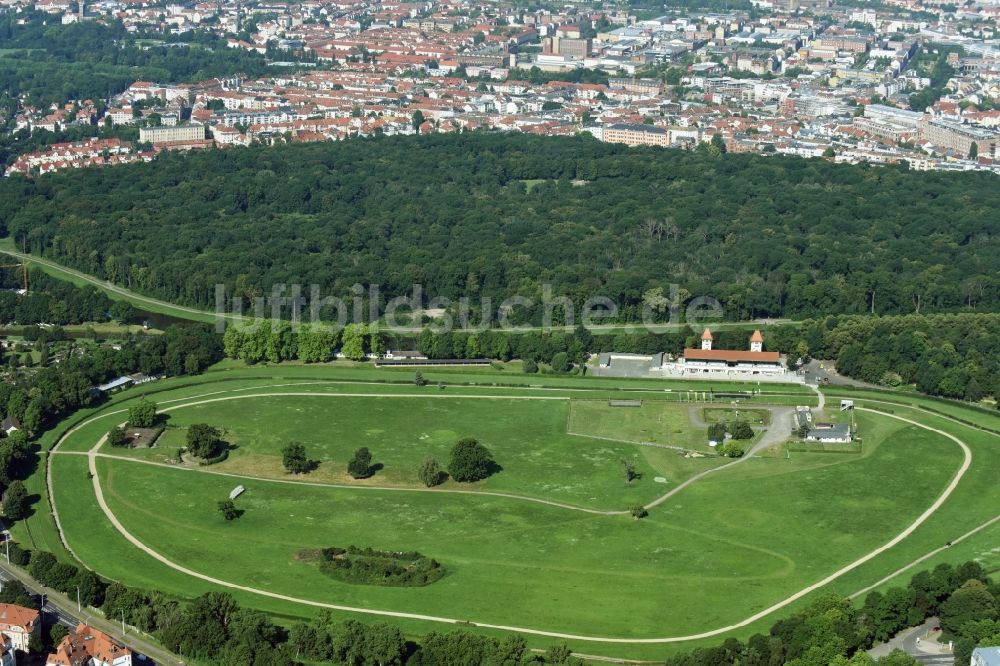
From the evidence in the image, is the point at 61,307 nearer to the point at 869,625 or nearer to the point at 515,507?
the point at 515,507

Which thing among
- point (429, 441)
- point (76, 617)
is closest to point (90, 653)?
point (76, 617)

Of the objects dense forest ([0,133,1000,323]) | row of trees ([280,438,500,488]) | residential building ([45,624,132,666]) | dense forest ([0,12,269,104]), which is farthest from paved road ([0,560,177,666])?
dense forest ([0,12,269,104])

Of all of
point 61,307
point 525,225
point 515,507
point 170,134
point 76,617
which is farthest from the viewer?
point 170,134

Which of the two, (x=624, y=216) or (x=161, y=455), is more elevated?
(x=624, y=216)

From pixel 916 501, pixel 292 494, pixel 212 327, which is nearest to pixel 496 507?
pixel 292 494

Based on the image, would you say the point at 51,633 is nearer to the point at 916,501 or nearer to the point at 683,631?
the point at 683,631
